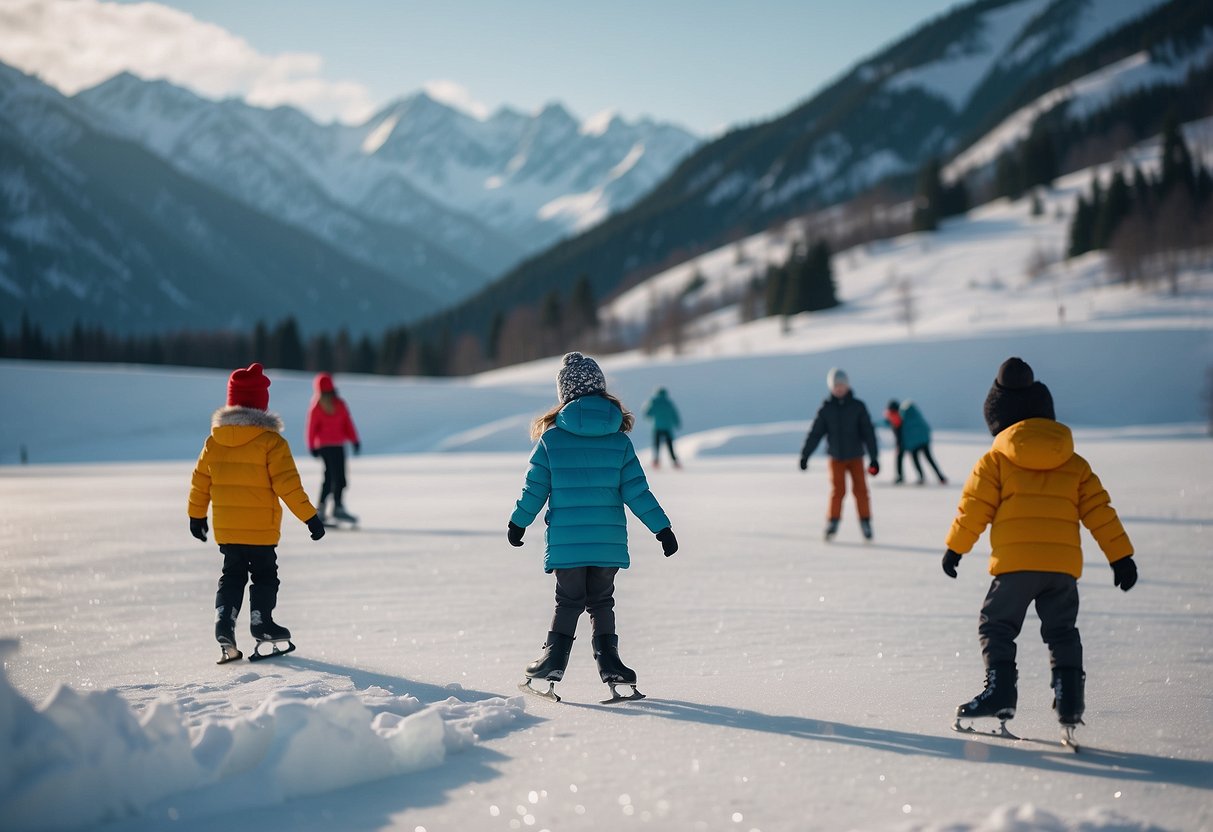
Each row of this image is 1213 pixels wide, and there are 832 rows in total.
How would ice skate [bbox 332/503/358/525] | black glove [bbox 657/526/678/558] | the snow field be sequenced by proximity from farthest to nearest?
ice skate [bbox 332/503/358/525]
black glove [bbox 657/526/678/558]
the snow field

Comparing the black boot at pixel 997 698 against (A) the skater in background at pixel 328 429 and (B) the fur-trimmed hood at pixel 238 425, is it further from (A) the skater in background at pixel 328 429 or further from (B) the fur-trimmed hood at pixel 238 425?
(A) the skater in background at pixel 328 429

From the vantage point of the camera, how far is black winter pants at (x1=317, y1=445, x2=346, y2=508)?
37.1 ft

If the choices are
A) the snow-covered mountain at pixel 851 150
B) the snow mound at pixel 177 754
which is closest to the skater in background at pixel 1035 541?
the snow mound at pixel 177 754

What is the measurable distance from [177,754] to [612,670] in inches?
77.5

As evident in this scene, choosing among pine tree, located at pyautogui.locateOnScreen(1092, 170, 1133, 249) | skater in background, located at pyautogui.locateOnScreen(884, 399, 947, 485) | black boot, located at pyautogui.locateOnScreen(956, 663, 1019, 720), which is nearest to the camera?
black boot, located at pyautogui.locateOnScreen(956, 663, 1019, 720)

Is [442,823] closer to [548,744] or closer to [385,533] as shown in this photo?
[548,744]

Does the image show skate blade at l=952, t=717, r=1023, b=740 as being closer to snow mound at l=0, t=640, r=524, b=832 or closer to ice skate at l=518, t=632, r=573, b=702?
ice skate at l=518, t=632, r=573, b=702

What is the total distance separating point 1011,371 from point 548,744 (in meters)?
2.60

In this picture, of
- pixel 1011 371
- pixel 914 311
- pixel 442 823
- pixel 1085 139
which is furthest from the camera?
pixel 1085 139

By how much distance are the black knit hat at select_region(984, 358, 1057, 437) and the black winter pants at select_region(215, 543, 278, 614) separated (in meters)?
4.06

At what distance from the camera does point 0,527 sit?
11508 mm

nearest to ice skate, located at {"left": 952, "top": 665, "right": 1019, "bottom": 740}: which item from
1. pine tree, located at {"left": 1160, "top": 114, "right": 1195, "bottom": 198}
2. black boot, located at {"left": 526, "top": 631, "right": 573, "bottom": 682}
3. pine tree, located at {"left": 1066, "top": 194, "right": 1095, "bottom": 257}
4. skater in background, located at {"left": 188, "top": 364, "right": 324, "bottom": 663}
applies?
black boot, located at {"left": 526, "top": 631, "right": 573, "bottom": 682}

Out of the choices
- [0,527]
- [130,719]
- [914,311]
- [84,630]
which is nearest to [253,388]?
[84,630]

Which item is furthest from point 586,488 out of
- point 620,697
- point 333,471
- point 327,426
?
point 333,471
